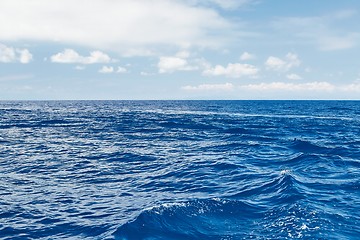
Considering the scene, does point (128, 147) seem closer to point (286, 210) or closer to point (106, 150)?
point (106, 150)

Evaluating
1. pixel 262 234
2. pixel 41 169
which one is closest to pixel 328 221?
pixel 262 234

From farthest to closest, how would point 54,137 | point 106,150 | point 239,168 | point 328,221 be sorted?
point 54,137 → point 106,150 → point 239,168 → point 328,221

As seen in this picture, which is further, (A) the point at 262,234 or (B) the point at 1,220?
(B) the point at 1,220

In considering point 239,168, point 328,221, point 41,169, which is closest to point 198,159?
point 239,168

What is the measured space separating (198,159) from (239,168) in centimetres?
444

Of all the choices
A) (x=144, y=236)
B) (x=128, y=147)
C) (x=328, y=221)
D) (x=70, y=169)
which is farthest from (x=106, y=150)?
(x=328, y=221)

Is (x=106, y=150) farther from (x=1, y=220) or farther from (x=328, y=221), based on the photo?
(x=328, y=221)

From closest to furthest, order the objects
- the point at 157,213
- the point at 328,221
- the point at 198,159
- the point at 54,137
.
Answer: the point at 328,221
the point at 157,213
the point at 198,159
the point at 54,137

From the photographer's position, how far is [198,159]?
25.5m

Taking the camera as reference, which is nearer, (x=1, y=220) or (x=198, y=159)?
(x=1, y=220)

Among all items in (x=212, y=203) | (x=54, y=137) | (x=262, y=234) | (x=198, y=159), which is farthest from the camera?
(x=54, y=137)

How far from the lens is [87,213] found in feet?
44.5

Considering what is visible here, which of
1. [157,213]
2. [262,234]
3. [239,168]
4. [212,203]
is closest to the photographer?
[262,234]

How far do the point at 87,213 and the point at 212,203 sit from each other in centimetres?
542
